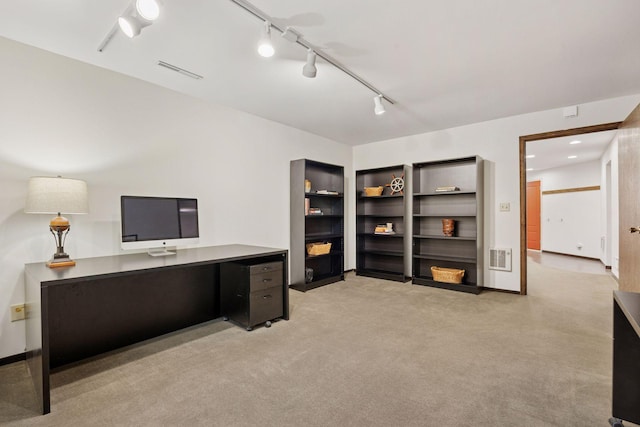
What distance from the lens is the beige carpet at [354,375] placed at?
1.58 meters

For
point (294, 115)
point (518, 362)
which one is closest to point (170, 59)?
point (294, 115)

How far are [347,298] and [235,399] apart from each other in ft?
7.08

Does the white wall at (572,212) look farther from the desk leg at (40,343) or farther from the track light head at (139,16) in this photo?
the desk leg at (40,343)

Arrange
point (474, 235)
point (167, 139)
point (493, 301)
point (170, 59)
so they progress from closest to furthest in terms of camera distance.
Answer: point (170, 59) < point (167, 139) < point (493, 301) < point (474, 235)

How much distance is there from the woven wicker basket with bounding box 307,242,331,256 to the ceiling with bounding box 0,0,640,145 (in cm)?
199

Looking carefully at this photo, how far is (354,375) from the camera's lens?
1970 mm

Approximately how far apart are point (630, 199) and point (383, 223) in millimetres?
3071

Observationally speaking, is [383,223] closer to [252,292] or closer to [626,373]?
[252,292]

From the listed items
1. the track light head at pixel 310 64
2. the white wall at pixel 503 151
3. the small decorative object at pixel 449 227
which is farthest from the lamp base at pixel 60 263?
the white wall at pixel 503 151

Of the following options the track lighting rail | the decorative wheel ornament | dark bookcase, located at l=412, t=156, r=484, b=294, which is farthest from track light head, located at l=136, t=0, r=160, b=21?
the decorative wheel ornament

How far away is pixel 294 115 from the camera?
3.86m

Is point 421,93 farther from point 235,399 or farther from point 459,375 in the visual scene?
point 235,399

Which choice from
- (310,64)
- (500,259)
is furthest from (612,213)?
(310,64)

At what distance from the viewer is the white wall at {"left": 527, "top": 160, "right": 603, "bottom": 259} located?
6.91 metres
